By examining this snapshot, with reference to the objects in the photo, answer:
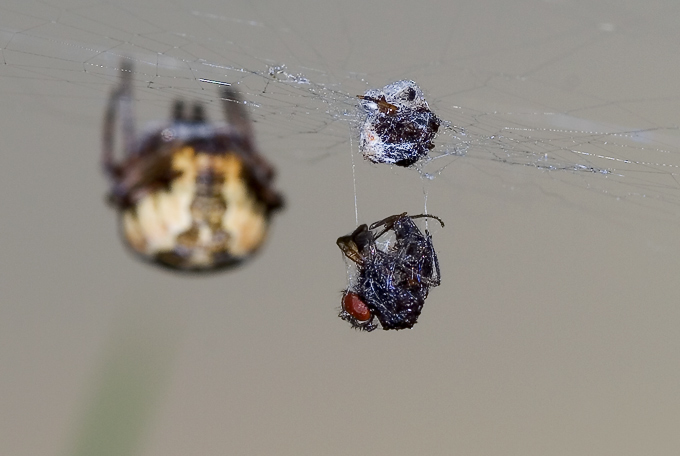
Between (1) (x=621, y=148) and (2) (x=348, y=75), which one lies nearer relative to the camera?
(1) (x=621, y=148)

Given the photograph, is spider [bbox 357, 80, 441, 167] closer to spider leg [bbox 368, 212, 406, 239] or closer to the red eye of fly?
spider leg [bbox 368, 212, 406, 239]

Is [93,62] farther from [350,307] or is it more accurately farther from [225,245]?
[350,307]

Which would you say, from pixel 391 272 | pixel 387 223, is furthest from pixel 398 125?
pixel 391 272

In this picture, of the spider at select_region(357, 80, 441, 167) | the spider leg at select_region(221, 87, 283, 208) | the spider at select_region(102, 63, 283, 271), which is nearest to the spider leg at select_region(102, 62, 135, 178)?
the spider at select_region(102, 63, 283, 271)

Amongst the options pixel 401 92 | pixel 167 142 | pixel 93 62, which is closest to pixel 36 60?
pixel 93 62

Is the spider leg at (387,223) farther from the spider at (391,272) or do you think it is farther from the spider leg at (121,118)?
the spider leg at (121,118)

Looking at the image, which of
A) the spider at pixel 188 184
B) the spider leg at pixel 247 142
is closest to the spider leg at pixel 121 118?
the spider at pixel 188 184
